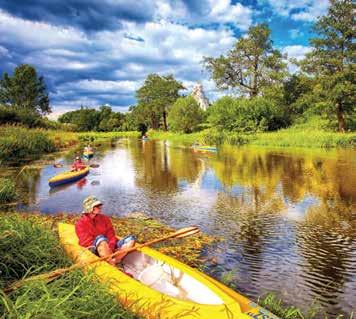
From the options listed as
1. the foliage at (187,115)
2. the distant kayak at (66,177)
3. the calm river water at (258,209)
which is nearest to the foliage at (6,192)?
the calm river water at (258,209)

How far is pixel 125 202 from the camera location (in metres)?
12.1

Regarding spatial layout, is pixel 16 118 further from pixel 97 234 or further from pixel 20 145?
pixel 97 234

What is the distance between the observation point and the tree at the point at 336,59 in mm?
33312

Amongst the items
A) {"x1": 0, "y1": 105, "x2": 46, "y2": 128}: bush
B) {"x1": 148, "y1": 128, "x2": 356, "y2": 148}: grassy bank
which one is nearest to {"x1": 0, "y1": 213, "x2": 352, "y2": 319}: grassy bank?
{"x1": 148, "y1": 128, "x2": 356, "y2": 148}: grassy bank

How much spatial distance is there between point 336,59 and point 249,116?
1117cm

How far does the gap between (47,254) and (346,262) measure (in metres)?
5.21

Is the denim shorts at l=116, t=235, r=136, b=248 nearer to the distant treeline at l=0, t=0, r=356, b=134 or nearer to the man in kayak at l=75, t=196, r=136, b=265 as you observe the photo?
the man in kayak at l=75, t=196, r=136, b=265

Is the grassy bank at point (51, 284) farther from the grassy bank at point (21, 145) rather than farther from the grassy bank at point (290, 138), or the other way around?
the grassy bank at point (290, 138)

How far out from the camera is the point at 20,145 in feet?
78.0

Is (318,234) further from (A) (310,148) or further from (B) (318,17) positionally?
(B) (318,17)

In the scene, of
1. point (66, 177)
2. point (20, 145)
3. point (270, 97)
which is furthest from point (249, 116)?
point (66, 177)

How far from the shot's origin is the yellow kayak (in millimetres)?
3676

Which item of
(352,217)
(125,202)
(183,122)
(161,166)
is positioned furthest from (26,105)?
(352,217)

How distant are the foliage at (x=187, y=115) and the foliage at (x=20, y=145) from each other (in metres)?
29.8
